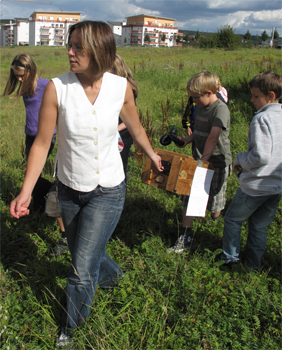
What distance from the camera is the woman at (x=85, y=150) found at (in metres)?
1.76

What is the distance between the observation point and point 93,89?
1.88 m

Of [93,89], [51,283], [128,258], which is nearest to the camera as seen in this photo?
[93,89]

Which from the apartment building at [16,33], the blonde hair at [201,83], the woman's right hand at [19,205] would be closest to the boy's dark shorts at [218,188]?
the blonde hair at [201,83]

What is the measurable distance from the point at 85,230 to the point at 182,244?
1542 millimetres

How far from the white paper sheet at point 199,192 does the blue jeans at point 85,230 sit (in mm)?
858

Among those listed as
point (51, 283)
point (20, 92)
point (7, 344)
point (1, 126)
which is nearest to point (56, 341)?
point (7, 344)

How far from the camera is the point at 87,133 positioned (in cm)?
183

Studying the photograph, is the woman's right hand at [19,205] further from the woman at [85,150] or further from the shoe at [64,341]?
the shoe at [64,341]

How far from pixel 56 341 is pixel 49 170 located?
328 centimetres

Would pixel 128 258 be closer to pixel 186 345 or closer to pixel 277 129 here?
pixel 186 345

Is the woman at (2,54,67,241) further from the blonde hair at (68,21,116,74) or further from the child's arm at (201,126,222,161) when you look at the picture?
the blonde hair at (68,21,116,74)

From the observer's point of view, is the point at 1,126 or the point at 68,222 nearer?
the point at 68,222

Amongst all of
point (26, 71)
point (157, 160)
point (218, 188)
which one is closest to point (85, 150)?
point (157, 160)

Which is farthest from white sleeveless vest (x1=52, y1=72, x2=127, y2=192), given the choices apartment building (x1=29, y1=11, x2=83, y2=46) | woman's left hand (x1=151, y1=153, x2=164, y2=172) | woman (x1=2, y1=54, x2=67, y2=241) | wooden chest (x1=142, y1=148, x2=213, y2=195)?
apartment building (x1=29, y1=11, x2=83, y2=46)
